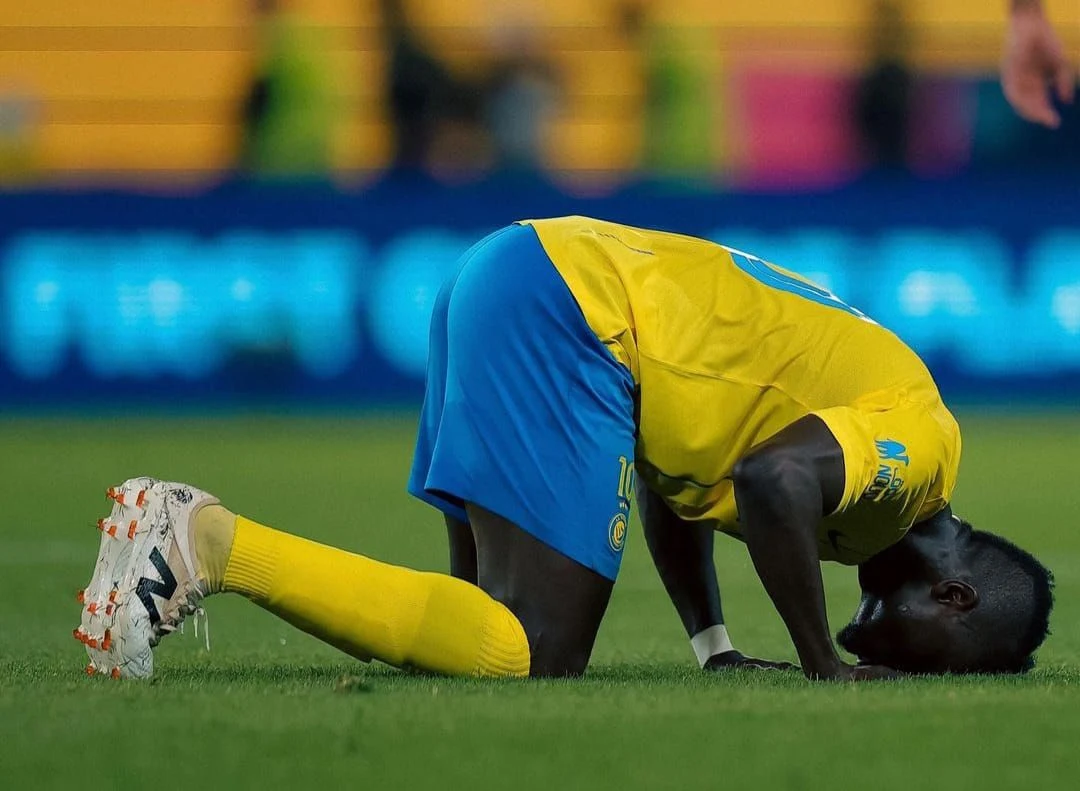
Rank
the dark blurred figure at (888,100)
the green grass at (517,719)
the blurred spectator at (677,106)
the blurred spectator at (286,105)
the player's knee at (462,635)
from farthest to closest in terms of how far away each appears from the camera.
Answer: the blurred spectator at (677,106) < the dark blurred figure at (888,100) < the blurred spectator at (286,105) < the player's knee at (462,635) < the green grass at (517,719)

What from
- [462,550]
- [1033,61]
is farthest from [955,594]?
[1033,61]

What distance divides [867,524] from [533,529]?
2.48 ft

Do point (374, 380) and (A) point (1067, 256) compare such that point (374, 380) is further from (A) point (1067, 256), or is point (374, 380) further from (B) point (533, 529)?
(B) point (533, 529)

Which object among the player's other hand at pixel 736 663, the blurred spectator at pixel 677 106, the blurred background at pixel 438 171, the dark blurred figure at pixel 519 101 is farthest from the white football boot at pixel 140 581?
the blurred spectator at pixel 677 106

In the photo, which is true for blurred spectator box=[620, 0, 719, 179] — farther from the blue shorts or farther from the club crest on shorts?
the club crest on shorts

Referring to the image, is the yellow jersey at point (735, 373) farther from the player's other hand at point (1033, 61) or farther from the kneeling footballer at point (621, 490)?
the player's other hand at point (1033, 61)

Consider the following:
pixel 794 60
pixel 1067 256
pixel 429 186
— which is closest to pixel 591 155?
pixel 794 60

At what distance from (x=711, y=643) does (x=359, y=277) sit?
8.08 meters

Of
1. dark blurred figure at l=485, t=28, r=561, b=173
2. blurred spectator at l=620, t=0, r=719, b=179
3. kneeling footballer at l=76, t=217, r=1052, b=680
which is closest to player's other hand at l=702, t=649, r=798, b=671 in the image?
kneeling footballer at l=76, t=217, r=1052, b=680

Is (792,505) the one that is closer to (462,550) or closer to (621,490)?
(621,490)

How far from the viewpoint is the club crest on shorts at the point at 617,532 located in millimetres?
4587

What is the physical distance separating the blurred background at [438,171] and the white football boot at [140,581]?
8458mm

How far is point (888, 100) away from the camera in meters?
14.5

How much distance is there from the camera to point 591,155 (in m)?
16.1
